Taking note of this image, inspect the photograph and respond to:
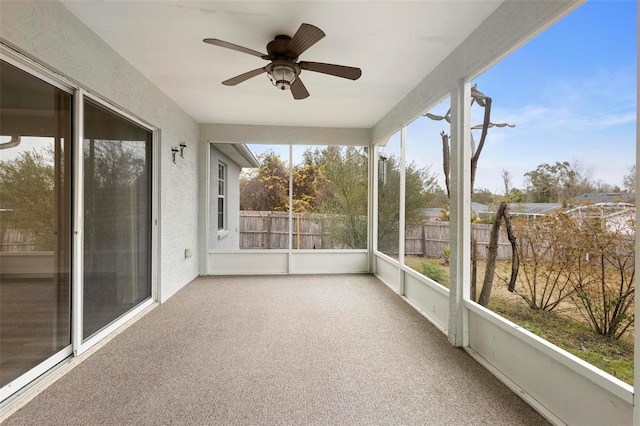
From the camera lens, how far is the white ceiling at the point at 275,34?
220 centimetres

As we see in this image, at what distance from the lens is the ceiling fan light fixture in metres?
2.50

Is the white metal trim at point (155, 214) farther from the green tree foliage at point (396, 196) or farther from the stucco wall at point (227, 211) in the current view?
the green tree foliage at point (396, 196)

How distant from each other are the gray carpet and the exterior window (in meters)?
2.35

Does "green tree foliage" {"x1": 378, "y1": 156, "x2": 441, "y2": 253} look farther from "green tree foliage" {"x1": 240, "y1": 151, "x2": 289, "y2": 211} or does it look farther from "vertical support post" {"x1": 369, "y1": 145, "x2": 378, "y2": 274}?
"green tree foliage" {"x1": 240, "y1": 151, "x2": 289, "y2": 211}

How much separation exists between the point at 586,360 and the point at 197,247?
495 centimetres

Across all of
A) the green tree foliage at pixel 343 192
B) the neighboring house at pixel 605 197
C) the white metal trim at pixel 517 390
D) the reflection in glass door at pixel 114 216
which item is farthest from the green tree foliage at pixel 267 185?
the neighboring house at pixel 605 197

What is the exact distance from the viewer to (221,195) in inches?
229

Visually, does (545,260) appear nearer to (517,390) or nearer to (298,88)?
(517,390)

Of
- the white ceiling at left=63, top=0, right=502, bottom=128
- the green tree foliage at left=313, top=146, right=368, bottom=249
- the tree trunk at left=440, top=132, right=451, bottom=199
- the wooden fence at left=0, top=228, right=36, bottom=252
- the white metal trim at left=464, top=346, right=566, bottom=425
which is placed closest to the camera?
the white metal trim at left=464, top=346, right=566, bottom=425

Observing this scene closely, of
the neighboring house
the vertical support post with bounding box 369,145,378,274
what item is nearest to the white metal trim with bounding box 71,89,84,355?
the neighboring house

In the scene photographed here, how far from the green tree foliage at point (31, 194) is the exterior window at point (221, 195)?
348 centimetres

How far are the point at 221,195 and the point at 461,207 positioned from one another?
433cm

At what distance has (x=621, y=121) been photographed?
1531mm

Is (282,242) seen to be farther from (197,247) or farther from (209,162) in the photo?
(209,162)
